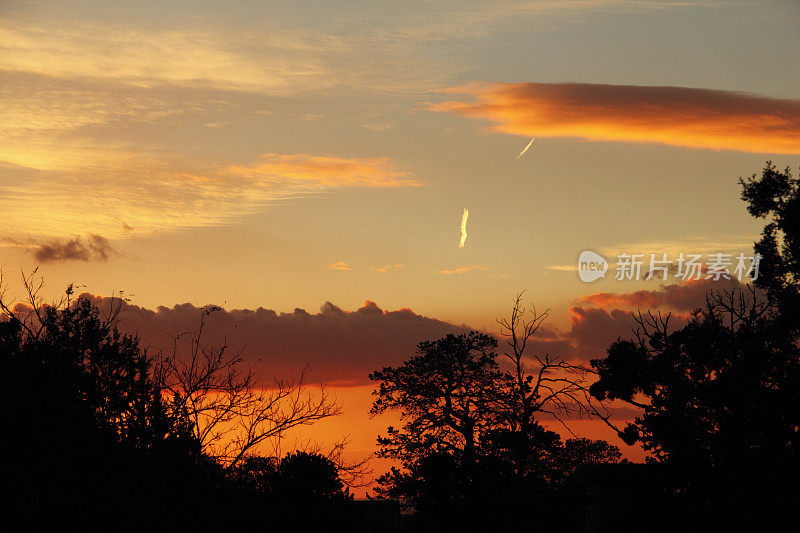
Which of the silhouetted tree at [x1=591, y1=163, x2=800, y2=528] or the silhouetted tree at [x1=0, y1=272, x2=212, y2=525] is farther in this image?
the silhouetted tree at [x1=591, y1=163, x2=800, y2=528]

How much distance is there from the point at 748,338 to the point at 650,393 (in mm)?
6082

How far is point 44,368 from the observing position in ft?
72.6

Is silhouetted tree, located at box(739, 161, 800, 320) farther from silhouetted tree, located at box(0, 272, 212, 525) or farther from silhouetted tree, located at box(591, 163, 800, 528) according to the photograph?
silhouetted tree, located at box(0, 272, 212, 525)

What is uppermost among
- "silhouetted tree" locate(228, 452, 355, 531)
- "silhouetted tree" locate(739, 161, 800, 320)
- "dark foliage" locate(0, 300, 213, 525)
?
"silhouetted tree" locate(739, 161, 800, 320)

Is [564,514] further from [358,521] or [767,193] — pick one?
[767,193]

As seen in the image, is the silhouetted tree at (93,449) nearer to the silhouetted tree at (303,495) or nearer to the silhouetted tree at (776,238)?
the silhouetted tree at (303,495)

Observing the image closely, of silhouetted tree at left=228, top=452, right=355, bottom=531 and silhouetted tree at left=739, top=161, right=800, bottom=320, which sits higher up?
silhouetted tree at left=739, top=161, right=800, bottom=320

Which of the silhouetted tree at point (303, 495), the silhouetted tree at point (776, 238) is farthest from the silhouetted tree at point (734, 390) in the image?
the silhouetted tree at point (303, 495)

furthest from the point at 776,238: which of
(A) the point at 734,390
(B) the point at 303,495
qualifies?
(B) the point at 303,495

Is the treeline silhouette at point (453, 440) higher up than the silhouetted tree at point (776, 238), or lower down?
lower down

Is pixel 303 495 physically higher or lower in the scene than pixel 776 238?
lower

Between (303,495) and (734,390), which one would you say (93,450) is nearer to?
(303,495)

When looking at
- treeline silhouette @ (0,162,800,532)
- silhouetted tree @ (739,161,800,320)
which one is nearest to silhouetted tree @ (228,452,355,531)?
treeline silhouette @ (0,162,800,532)

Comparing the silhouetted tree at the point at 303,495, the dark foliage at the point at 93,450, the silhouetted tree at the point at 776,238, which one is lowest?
the silhouetted tree at the point at 303,495
